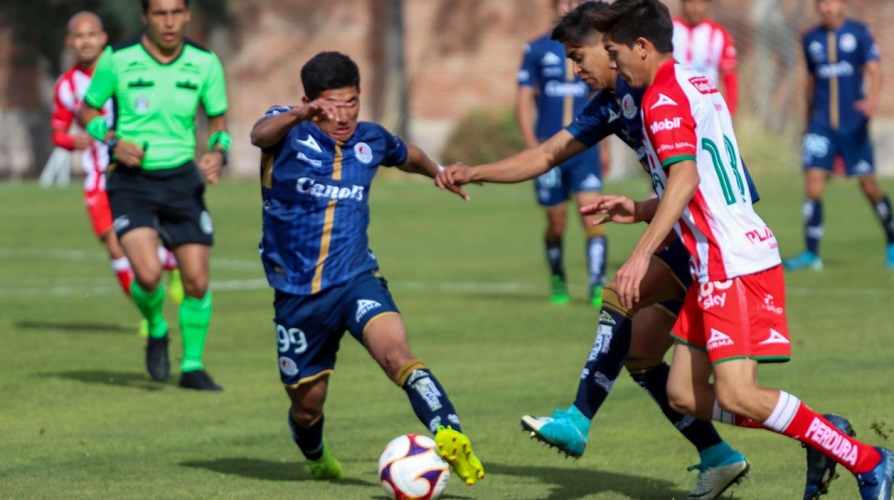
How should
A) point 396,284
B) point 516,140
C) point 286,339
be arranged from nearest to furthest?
point 286,339, point 396,284, point 516,140

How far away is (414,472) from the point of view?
21.5 feet

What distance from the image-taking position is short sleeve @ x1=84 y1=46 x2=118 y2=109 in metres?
10.4

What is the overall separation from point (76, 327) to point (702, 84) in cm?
819

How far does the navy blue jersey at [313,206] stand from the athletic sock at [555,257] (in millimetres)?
6934

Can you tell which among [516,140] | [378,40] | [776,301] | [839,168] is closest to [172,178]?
[776,301]

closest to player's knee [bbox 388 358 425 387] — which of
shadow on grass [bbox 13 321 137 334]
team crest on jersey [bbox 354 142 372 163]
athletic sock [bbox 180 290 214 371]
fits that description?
team crest on jersey [bbox 354 142 372 163]

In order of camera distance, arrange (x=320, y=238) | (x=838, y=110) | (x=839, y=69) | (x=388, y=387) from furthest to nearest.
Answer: (x=839, y=69) < (x=838, y=110) < (x=388, y=387) < (x=320, y=238)

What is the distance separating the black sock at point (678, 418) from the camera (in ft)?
22.7

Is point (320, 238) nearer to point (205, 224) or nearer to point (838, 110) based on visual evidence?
point (205, 224)

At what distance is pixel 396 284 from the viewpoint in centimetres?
1619

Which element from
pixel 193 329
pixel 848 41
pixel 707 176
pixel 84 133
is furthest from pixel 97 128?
pixel 848 41

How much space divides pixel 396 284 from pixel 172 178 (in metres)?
5.98

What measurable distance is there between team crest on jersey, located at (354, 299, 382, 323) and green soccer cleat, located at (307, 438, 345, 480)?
0.77 meters

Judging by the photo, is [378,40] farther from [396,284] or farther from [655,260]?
[655,260]
